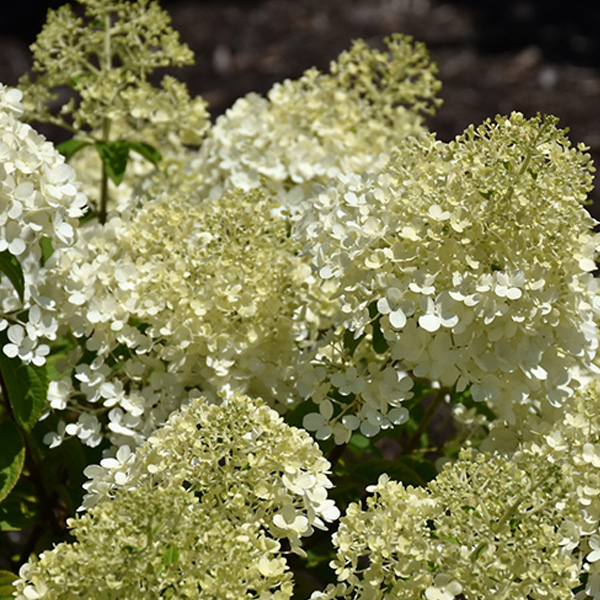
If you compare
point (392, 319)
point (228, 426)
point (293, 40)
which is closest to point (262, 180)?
point (392, 319)

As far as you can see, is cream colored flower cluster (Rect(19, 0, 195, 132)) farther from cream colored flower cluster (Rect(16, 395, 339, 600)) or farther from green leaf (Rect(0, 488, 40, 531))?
cream colored flower cluster (Rect(16, 395, 339, 600))

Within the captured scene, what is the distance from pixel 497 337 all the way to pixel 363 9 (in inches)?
155

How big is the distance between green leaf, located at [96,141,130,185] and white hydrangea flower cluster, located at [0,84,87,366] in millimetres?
327

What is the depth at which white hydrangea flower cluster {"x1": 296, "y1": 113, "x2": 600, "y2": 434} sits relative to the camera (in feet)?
4.14

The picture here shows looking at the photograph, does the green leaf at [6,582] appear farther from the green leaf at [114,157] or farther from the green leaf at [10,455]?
the green leaf at [114,157]

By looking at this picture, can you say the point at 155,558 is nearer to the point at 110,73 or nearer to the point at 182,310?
the point at 182,310

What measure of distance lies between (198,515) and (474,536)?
310mm

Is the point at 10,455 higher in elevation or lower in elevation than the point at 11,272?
lower

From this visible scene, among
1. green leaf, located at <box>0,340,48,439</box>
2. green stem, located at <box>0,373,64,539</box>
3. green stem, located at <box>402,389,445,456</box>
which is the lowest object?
green stem, located at <box>0,373,64,539</box>

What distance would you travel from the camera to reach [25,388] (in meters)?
1.43

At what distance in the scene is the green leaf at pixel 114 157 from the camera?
1.78 metres

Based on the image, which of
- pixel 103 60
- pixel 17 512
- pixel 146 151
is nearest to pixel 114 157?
pixel 146 151

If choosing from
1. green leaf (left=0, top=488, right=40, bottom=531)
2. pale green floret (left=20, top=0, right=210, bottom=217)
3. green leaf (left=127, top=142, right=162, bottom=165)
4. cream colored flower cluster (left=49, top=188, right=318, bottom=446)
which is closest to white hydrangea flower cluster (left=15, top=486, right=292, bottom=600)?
cream colored flower cluster (left=49, top=188, right=318, bottom=446)

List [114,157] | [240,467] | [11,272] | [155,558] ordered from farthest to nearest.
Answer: [114,157] < [11,272] < [240,467] < [155,558]
